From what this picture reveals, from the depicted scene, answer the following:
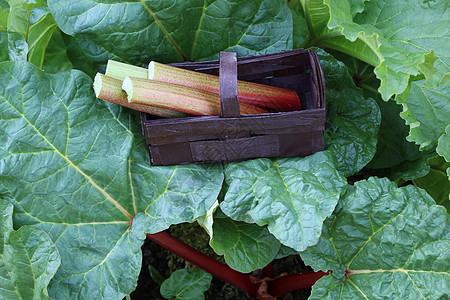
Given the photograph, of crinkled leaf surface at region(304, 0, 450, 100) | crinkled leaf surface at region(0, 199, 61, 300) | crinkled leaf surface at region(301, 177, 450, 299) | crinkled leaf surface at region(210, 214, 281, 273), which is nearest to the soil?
crinkled leaf surface at region(210, 214, 281, 273)

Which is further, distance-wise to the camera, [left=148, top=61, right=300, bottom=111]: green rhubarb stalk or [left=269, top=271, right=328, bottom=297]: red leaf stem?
[left=269, top=271, right=328, bottom=297]: red leaf stem

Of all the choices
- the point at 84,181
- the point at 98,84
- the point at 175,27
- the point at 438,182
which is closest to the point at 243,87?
the point at 175,27

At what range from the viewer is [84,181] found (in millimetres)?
1282

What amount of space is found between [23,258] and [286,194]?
2.21 ft

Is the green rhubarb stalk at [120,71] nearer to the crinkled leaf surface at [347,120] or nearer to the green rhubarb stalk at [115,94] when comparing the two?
the green rhubarb stalk at [115,94]

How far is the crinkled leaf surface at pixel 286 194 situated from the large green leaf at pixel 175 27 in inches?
14.9

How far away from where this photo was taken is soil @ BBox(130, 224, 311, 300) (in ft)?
5.74

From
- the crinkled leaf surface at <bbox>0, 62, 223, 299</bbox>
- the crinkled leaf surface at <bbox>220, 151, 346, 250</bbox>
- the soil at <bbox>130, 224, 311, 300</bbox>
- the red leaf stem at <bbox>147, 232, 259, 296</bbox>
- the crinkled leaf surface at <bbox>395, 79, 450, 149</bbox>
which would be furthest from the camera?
the soil at <bbox>130, 224, 311, 300</bbox>

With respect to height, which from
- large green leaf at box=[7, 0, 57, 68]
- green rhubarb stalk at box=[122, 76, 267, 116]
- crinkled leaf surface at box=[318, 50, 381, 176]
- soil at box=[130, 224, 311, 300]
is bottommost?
soil at box=[130, 224, 311, 300]

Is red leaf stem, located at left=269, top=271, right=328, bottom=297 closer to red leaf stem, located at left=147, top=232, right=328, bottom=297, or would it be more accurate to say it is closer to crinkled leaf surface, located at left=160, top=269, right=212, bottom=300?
red leaf stem, located at left=147, top=232, right=328, bottom=297

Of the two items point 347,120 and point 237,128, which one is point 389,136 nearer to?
point 347,120

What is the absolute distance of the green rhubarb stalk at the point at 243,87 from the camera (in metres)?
1.28

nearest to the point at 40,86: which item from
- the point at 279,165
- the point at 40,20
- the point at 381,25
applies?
the point at 40,20

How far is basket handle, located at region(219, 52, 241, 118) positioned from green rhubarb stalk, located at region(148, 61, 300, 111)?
0.12 meters
